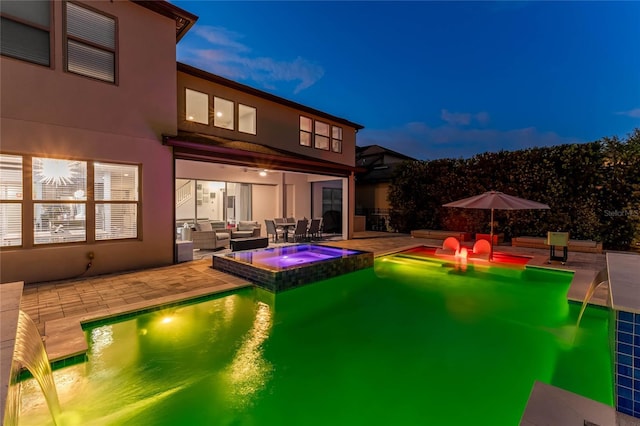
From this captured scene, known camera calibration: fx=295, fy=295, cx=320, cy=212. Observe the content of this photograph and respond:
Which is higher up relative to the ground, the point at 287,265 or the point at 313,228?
the point at 313,228

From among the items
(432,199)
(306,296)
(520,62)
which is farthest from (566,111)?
(306,296)

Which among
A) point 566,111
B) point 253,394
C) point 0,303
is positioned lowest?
point 253,394

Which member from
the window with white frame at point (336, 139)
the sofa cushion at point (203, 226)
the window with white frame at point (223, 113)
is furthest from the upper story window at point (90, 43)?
the window with white frame at point (336, 139)

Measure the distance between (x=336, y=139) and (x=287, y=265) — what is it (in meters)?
10.1

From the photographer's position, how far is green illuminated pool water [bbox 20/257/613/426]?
313 cm

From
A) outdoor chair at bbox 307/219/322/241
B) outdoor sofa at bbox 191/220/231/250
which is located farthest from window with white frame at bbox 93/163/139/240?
outdoor chair at bbox 307/219/322/241

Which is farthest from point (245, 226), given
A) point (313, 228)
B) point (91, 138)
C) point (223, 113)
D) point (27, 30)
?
point (27, 30)

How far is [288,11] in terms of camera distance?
3169 cm

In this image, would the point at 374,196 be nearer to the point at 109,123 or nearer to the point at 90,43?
→ the point at 109,123

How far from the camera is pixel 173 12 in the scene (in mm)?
8266

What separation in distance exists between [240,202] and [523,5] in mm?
33688

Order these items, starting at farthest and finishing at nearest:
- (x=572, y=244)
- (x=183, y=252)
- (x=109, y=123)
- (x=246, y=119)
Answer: (x=246, y=119) → (x=572, y=244) → (x=183, y=252) → (x=109, y=123)

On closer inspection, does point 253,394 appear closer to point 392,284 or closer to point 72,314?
point 72,314

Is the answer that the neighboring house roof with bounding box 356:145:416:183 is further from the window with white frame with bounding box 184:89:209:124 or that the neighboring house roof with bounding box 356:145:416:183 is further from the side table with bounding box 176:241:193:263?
the side table with bounding box 176:241:193:263
